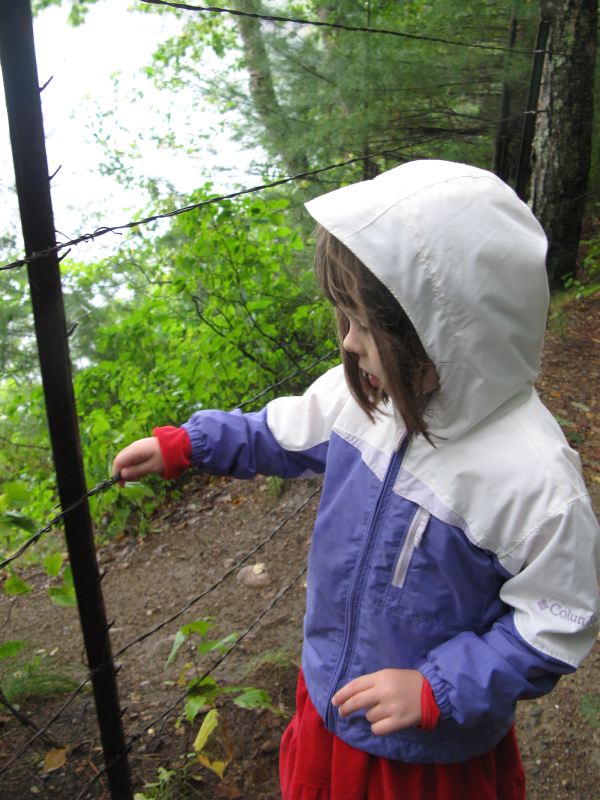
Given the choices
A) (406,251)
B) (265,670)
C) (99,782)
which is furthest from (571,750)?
(406,251)

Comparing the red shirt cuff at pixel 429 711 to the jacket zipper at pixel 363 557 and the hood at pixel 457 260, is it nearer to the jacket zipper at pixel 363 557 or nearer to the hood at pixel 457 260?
the jacket zipper at pixel 363 557

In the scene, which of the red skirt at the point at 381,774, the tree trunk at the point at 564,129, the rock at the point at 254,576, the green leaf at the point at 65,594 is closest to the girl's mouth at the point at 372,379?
the red skirt at the point at 381,774

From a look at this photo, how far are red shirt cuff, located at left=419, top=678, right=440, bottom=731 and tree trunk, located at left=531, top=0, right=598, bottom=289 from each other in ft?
13.9

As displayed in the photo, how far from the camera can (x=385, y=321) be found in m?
1.09

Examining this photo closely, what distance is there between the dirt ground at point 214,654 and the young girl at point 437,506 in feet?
2.52

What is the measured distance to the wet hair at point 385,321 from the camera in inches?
42.6

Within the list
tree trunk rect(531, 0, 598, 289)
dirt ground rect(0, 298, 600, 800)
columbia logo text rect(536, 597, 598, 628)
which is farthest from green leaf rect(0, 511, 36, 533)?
tree trunk rect(531, 0, 598, 289)

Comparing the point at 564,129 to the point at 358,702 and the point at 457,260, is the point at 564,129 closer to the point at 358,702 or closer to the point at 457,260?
the point at 457,260

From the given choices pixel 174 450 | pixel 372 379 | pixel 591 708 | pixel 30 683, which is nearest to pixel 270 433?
pixel 174 450

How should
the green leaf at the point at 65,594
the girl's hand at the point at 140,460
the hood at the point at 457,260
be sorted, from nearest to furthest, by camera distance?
the hood at the point at 457,260 < the girl's hand at the point at 140,460 < the green leaf at the point at 65,594

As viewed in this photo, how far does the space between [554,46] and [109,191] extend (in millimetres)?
6253

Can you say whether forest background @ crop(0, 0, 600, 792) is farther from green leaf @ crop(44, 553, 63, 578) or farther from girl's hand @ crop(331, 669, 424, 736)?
girl's hand @ crop(331, 669, 424, 736)

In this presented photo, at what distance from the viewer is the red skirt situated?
125cm

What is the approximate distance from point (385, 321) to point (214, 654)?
183 centimetres
